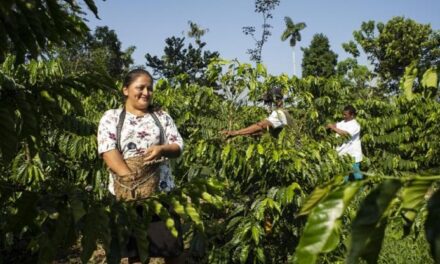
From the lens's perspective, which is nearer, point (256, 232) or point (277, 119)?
point (256, 232)

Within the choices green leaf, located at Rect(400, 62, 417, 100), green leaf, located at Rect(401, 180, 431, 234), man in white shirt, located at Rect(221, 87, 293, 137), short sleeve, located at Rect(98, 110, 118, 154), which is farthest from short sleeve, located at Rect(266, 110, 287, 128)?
green leaf, located at Rect(401, 180, 431, 234)

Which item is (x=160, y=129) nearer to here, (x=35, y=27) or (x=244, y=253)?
(x=244, y=253)

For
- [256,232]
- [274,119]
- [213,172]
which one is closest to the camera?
[256,232]

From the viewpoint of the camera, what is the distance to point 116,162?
2.43 m

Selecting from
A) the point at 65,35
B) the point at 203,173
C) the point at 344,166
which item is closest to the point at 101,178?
the point at 203,173

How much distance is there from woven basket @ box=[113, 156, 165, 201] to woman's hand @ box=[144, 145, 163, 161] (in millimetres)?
29

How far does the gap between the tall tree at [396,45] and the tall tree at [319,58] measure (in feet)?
21.7

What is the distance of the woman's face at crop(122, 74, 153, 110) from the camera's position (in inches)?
102

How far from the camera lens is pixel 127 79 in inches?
104

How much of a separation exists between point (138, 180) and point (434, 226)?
1943mm

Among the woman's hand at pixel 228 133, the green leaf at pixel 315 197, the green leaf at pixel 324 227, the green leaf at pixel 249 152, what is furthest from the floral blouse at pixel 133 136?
the green leaf at pixel 324 227

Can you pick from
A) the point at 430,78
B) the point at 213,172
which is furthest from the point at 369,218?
the point at 213,172

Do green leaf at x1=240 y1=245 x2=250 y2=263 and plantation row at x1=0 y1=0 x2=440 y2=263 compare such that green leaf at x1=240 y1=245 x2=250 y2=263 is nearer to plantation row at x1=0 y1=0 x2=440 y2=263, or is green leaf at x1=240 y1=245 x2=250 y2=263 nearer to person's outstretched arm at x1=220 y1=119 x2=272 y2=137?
plantation row at x1=0 y1=0 x2=440 y2=263

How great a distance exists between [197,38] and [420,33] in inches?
519
